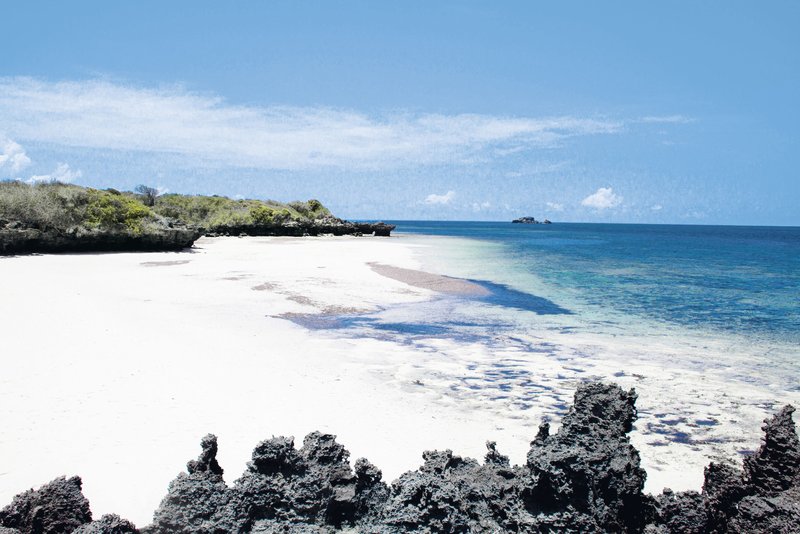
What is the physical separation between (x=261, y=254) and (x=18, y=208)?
1269 centimetres

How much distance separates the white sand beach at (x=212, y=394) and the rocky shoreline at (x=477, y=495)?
104cm

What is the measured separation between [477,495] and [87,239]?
32102 millimetres

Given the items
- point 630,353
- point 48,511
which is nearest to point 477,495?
point 48,511

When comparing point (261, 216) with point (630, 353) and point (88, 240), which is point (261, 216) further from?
point (630, 353)

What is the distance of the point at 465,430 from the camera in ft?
22.3

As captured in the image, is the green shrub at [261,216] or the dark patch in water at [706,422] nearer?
the dark patch in water at [706,422]

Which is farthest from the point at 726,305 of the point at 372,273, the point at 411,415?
the point at 411,415

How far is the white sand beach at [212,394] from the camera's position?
18.4 feet

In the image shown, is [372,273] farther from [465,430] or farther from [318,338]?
[465,430]

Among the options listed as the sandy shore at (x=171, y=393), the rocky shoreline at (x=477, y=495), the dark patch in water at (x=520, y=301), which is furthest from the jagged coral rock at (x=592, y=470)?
the dark patch in water at (x=520, y=301)

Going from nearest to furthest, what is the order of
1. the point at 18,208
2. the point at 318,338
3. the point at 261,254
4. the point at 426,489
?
1. the point at 426,489
2. the point at 318,338
3. the point at 18,208
4. the point at 261,254

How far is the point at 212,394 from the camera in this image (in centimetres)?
769

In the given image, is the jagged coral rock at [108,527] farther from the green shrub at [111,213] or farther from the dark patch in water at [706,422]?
the green shrub at [111,213]

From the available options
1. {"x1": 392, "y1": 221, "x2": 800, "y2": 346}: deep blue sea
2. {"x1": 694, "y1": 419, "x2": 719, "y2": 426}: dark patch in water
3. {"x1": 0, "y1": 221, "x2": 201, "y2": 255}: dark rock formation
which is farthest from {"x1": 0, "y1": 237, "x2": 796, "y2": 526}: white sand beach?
{"x1": 0, "y1": 221, "x2": 201, "y2": 255}: dark rock formation
